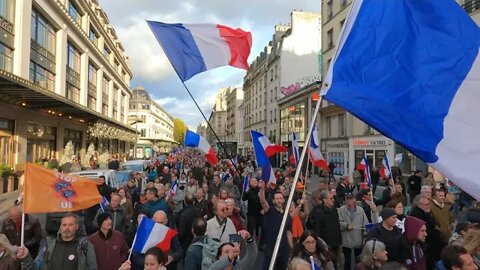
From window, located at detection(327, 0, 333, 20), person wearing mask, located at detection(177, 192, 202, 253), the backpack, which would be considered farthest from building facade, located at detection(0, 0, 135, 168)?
window, located at detection(327, 0, 333, 20)

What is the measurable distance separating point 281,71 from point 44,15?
27576 millimetres

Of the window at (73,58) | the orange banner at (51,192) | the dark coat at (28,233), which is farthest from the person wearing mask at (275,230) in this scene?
the window at (73,58)

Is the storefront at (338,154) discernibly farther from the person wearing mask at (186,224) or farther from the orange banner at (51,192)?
the orange banner at (51,192)

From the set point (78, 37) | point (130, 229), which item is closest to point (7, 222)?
point (130, 229)

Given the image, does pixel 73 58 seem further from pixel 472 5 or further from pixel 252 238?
pixel 252 238

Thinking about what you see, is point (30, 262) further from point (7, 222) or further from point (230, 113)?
point (230, 113)

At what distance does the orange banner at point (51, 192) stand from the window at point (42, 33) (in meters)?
23.9

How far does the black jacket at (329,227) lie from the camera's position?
6.87 meters

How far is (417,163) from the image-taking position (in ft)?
74.7

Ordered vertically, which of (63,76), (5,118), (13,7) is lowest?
(5,118)

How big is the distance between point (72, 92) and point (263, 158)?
32030mm

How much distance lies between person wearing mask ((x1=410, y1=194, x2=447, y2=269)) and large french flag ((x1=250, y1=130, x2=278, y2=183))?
340 centimetres

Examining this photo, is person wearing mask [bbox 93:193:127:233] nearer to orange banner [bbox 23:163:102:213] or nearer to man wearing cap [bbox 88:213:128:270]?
orange banner [bbox 23:163:102:213]

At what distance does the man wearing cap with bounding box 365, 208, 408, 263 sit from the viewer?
5191 millimetres
